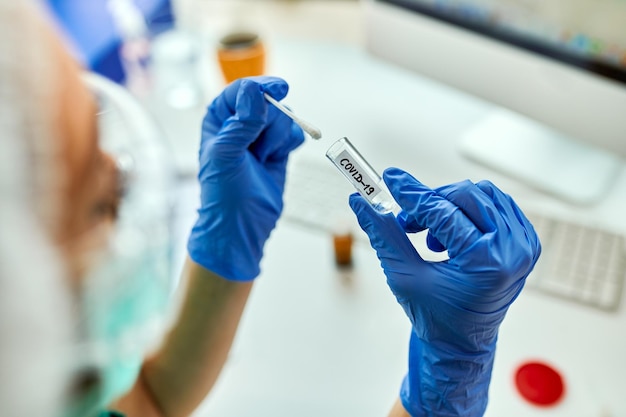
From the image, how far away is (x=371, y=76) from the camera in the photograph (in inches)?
46.8

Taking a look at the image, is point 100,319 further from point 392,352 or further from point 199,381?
point 392,352

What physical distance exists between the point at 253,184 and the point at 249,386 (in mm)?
245

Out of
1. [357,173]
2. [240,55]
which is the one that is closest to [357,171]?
[357,173]

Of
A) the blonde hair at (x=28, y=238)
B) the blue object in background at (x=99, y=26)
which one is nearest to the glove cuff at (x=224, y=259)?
the blonde hair at (x=28, y=238)

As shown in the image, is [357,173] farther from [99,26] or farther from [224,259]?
[99,26]

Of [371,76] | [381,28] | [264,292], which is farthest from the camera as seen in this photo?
[371,76]

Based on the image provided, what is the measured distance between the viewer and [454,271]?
0.54 meters

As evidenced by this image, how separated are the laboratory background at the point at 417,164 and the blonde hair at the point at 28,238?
328 mm

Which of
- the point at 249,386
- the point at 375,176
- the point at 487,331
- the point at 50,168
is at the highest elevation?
the point at 50,168

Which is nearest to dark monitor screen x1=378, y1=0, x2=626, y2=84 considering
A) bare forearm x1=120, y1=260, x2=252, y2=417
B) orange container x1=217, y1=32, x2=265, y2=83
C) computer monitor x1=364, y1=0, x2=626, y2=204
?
computer monitor x1=364, y1=0, x2=626, y2=204

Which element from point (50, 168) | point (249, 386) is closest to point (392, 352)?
point (249, 386)

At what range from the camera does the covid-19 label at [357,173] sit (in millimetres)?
572

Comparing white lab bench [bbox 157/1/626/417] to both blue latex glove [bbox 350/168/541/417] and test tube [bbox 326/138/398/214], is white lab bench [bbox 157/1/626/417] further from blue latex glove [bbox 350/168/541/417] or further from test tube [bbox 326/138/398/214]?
test tube [bbox 326/138/398/214]

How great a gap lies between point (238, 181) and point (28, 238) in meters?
0.32
